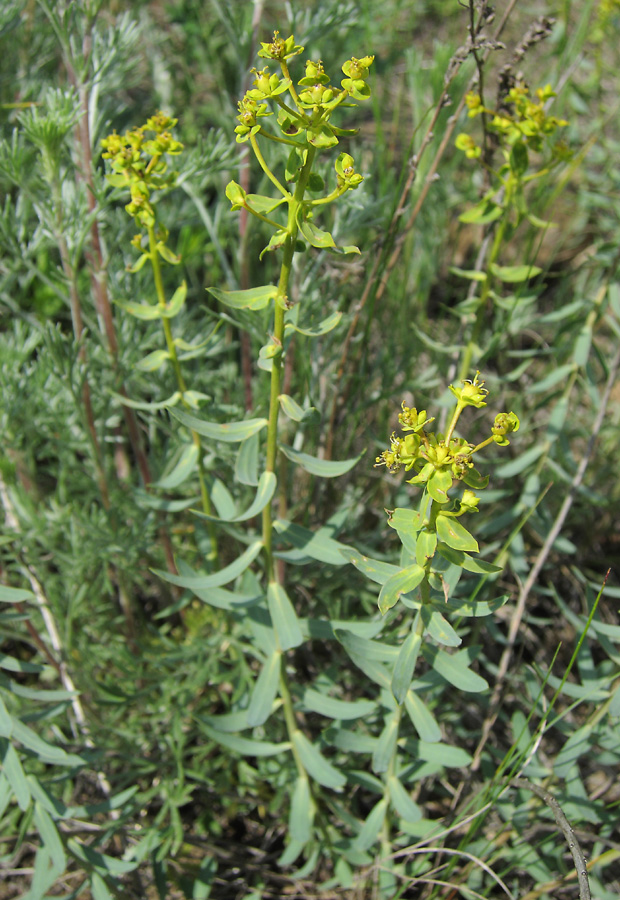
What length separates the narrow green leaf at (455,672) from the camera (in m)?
1.37

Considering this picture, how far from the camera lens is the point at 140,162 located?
155 centimetres

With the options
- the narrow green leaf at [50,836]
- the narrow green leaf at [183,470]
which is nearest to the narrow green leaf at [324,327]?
the narrow green leaf at [183,470]

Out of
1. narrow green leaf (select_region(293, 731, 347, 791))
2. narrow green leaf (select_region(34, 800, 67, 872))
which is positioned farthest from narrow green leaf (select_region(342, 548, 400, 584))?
narrow green leaf (select_region(34, 800, 67, 872))

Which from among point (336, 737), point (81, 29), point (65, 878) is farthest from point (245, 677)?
point (81, 29)

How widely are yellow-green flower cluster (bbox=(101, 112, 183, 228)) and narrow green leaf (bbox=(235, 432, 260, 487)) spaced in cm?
50

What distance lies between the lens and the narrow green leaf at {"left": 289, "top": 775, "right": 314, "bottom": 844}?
5.70 ft

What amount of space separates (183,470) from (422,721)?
30.5 inches

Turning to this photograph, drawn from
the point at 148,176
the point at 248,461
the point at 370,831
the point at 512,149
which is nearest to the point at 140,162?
the point at 148,176

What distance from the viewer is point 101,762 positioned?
1951 mm

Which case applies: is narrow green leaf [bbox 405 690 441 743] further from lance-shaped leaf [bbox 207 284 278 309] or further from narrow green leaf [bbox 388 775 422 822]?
lance-shaped leaf [bbox 207 284 278 309]

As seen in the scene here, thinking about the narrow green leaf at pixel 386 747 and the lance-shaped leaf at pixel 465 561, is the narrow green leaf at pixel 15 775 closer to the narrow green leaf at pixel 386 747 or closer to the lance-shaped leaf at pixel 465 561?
the narrow green leaf at pixel 386 747

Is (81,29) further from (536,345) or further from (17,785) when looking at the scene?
(536,345)

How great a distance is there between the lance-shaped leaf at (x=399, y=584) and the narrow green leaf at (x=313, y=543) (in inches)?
9.5

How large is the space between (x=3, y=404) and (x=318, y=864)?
159cm
